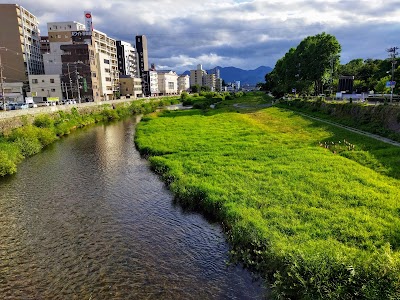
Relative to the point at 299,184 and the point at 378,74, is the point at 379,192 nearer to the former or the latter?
the point at 299,184

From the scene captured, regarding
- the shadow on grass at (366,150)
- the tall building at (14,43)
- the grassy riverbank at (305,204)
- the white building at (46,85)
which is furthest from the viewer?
the tall building at (14,43)

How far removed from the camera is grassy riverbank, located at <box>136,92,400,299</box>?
39.3 feet

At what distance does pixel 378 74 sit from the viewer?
316 ft

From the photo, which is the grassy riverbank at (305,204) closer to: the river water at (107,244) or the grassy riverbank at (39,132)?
the river water at (107,244)

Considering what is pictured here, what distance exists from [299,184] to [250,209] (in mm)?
5451

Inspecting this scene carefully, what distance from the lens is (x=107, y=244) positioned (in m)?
17.6

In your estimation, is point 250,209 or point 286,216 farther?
point 250,209

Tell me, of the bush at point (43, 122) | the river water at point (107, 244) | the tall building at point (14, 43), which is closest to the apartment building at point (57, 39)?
the tall building at point (14, 43)

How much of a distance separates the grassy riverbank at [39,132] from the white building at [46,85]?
30961 mm

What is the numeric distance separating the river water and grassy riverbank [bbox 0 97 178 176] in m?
5.25

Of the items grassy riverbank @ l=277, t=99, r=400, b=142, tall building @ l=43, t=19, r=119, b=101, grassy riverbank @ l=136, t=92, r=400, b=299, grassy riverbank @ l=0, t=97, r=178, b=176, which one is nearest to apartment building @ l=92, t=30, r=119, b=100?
tall building @ l=43, t=19, r=119, b=101

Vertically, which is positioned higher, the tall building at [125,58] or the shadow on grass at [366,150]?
the tall building at [125,58]

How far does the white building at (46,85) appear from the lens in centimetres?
10662

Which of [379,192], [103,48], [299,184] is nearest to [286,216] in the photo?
[299,184]
